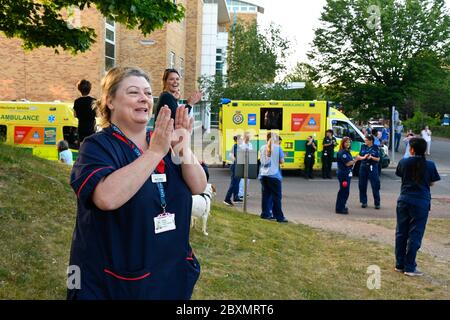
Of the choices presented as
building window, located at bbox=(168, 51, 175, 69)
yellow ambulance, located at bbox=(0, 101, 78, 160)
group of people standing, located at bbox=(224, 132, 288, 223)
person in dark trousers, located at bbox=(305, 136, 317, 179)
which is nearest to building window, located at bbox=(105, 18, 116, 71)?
building window, located at bbox=(168, 51, 175, 69)

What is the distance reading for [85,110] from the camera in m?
7.11

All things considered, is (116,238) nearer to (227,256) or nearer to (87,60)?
(227,256)

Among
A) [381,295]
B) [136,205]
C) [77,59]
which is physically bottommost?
[381,295]

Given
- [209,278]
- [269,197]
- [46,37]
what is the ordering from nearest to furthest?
[209,278], [46,37], [269,197]

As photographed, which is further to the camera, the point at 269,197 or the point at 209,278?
the point at 269,197

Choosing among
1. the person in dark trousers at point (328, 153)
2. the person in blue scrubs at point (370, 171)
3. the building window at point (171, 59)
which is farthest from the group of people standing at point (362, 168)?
the building window at point (171, 59)

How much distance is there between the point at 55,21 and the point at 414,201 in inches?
222

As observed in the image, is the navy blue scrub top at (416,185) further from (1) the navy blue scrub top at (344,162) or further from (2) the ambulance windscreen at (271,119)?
(2) the ambulance windscreen at (271,119)

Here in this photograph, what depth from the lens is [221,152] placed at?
67.4 feet

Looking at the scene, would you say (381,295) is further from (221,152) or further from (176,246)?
(221,152)

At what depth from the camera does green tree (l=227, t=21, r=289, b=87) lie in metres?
27.6
